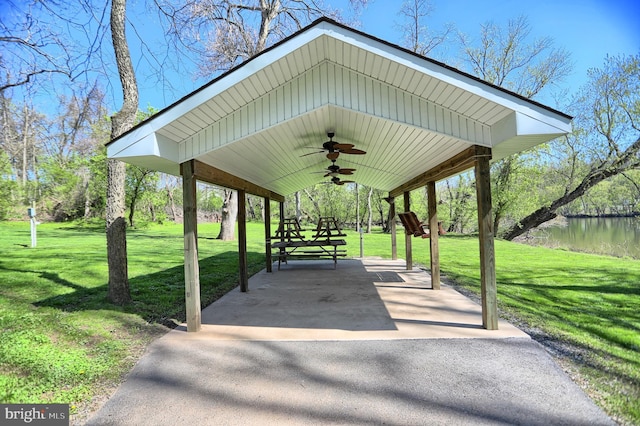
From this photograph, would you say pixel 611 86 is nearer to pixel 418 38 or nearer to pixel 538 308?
pixel 418 38

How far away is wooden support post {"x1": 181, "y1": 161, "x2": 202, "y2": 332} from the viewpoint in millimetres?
4051

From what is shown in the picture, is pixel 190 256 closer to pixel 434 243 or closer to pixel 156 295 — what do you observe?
pixel 156 295

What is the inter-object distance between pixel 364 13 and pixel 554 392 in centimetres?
1319

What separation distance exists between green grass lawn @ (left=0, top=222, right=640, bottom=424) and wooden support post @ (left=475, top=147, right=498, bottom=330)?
1.68 feet

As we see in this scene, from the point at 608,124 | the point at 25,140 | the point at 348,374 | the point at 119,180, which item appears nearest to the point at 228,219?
the point at 119,180

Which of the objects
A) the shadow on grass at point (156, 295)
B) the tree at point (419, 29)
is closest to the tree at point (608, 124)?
the tree at point (419, 29)

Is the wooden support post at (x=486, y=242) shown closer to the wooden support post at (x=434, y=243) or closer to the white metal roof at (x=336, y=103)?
the white metal roof at (x=336, y=103)

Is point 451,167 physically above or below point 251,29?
below

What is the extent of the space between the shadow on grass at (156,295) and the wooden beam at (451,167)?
421cm

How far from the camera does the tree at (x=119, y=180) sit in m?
4.87

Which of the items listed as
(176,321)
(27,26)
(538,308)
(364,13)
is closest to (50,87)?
(27,26)

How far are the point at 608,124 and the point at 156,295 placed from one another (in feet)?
60.4

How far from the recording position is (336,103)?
3.68 metres

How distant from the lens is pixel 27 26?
227 inches
